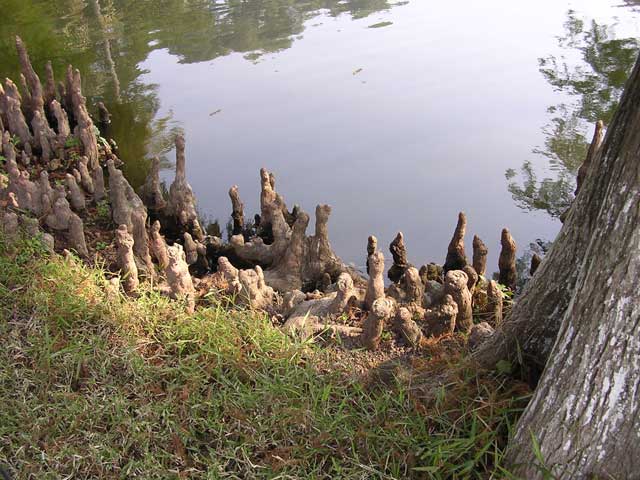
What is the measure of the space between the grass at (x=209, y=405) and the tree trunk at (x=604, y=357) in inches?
12.2

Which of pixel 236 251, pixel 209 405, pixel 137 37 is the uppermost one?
pixel 137 37

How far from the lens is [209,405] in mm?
2926

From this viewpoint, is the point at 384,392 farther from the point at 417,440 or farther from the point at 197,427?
the point at 197,427

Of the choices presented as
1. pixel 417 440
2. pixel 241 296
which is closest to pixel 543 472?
pixel 417 440

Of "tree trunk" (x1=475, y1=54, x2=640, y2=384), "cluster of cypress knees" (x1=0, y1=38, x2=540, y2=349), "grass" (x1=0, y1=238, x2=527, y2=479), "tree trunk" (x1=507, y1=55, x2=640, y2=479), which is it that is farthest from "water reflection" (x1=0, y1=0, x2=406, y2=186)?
"tree trunk" (x1=507, y1=55, x2=640, y2=479)

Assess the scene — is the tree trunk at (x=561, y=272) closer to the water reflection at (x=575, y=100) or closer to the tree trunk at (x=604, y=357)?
the tree trunk at (x=604, y=357)

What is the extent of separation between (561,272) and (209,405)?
1.66 metres

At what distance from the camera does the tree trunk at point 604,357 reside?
1953 millimetres

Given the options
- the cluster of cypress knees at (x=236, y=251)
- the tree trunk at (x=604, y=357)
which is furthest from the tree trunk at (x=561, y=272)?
the cluster of cypress knees at (x=236, y=251)

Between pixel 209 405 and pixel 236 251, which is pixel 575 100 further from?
pixel 209 405

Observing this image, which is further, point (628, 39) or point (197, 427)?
point (628, 39)

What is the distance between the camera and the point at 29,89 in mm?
7270

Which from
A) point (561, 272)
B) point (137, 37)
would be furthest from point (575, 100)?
point (137, 37)

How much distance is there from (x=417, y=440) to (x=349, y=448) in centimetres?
28
